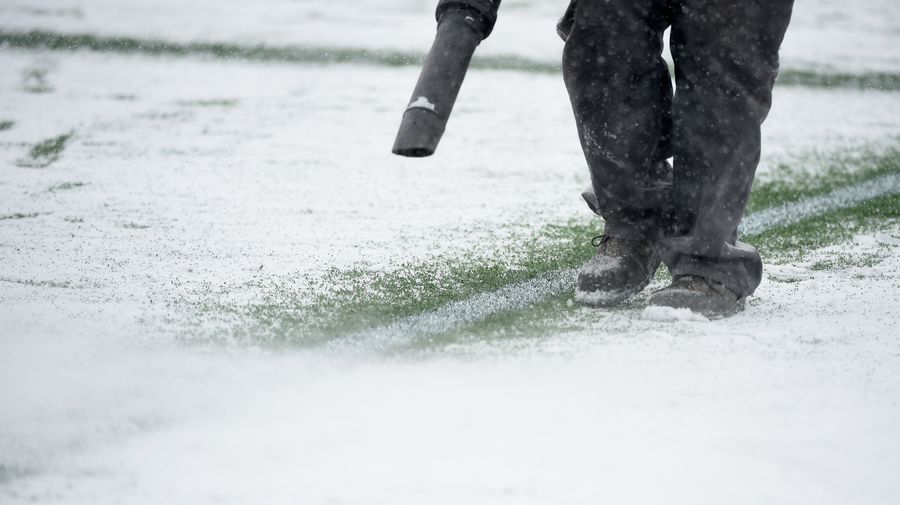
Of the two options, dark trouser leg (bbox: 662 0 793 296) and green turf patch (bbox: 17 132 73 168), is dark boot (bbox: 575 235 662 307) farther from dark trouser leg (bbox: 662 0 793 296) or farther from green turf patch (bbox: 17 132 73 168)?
green turf patch (bbox: 17 132 73 168)

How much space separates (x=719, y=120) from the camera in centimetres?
228

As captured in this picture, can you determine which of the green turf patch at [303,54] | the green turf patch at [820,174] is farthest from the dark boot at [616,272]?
the green turf patch at [303,54]

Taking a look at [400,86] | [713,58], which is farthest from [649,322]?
[400,86]

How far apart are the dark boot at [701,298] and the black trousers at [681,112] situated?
20 mm

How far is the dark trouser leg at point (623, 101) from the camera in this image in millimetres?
2320

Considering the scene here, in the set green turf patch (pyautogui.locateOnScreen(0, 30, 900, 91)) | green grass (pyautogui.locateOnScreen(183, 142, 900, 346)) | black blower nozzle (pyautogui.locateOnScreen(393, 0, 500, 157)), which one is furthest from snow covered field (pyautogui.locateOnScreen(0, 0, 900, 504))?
green turf patch (pyautogui.locateOnScreen(0, 30, 900, 91))

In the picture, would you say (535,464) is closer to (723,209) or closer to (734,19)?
(723,209)

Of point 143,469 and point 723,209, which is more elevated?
point 723,209

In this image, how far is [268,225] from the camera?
3.03m

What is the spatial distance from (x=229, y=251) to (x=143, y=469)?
50.6 inches

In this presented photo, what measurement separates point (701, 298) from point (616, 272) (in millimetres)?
214

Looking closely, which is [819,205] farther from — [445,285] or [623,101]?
[445,285]

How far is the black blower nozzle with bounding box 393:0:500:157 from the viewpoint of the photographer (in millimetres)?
2139

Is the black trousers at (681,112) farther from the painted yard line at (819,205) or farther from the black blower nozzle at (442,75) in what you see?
the painted yard line at (819,205)
